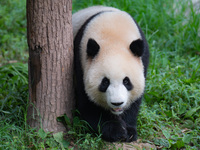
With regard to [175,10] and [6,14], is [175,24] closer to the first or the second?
[175,10]

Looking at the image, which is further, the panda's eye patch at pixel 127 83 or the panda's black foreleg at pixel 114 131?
the panda's black foreleg at pixel 114 131

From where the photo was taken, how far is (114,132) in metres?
3.85

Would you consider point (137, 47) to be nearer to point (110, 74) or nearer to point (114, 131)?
point (110, 74)

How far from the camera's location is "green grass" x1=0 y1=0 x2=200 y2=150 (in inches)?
152

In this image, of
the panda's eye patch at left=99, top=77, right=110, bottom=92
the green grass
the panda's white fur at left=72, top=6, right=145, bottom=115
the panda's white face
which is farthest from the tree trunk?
the panda's eye patch at left=99, top=77, right=110, bottom=92

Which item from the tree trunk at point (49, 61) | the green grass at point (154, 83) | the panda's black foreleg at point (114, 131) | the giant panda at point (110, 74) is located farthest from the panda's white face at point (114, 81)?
the green grass at point (154, 83)

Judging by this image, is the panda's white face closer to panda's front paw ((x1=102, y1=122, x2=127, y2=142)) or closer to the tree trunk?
panda's front paw ((x1=102, y1=122, x2=127, y2=142))

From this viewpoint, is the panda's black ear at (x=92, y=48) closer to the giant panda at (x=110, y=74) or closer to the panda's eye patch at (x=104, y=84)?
the giant panda at (x=110, y=74)

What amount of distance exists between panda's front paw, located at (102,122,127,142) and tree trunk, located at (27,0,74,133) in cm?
57

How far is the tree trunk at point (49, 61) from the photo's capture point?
12.2ft

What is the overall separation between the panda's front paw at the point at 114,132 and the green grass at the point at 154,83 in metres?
0.10

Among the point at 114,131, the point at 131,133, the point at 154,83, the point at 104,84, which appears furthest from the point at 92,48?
the point at 154,83

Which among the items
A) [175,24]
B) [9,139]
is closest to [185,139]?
[9,139]

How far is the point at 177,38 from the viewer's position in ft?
20.8
